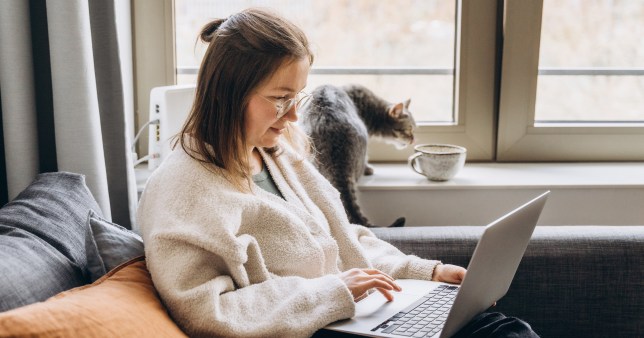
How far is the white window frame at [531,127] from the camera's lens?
212 cm

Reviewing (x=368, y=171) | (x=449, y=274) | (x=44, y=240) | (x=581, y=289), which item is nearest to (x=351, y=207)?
(x=368, y=171)

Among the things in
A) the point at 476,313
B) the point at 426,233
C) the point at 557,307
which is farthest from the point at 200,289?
the point at 557,307

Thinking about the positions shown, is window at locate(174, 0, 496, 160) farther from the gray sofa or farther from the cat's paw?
the gray sofa

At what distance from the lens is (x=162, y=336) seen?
0.92 metres

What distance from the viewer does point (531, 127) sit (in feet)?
7.27

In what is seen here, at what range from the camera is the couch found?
860 millimetres

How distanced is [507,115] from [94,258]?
148cm

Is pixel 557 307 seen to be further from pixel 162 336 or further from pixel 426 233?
pixel 162 336

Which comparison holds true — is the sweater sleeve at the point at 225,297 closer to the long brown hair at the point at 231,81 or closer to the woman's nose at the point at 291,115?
the long brown hair at the point at 231,81

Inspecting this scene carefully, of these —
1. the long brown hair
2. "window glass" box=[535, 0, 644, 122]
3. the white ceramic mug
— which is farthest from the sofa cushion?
"window glass" box=[535, 0, 644, 122]

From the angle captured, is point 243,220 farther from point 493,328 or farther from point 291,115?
point 493,328

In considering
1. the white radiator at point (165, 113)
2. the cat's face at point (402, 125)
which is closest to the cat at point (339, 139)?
the cat's face at point (402, 125)

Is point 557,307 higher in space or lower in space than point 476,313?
lower

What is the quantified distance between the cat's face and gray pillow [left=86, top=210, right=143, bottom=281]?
1.11 metres
